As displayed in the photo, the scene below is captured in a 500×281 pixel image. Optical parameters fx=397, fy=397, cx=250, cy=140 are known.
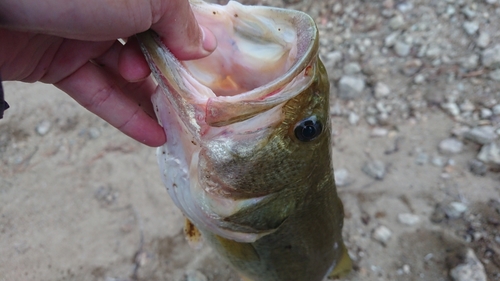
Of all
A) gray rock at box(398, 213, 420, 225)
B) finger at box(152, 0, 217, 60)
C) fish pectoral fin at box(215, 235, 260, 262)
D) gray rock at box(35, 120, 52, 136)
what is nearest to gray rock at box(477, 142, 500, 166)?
gray rock at box(398, 213, 420, 225)

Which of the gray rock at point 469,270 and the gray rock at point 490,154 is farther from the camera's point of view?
the gray rock at point 490,154

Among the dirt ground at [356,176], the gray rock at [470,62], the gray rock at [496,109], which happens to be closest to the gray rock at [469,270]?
the dirt ground at [356,176]

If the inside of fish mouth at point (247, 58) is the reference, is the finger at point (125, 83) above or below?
below

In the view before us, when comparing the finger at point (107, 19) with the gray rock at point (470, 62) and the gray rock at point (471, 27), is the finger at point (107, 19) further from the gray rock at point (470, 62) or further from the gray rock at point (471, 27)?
the gray rock at point (471, 27)

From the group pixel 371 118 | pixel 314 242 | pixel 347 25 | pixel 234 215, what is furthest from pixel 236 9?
pixel 347 25

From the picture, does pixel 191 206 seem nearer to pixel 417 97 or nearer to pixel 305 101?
pixel 305 101

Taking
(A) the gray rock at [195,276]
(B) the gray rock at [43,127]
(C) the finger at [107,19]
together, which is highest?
(C) the finger at [107,19]

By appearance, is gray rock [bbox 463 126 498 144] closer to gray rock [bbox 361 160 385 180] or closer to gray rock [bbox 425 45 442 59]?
gray rock [bbox 361 160 385 180]
